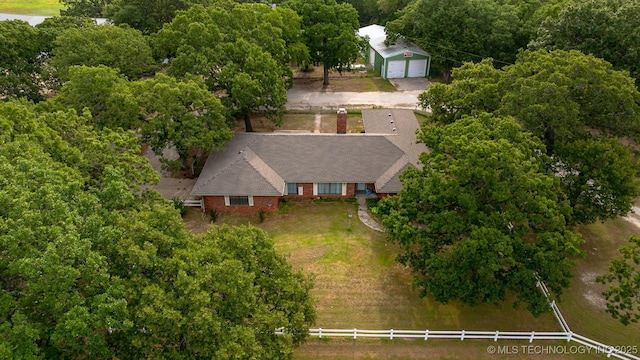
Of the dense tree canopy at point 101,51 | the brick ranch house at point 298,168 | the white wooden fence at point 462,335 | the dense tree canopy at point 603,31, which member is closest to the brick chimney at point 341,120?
the brick ranch house at point 298,168

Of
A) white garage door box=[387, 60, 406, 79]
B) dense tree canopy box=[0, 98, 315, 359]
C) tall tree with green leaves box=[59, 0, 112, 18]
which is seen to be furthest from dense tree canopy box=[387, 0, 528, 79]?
tall tree with green leaves box=[59, 0, 112, 18]

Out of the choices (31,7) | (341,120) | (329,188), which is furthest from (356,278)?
(31,7)

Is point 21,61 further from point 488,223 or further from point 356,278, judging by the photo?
point 488,223

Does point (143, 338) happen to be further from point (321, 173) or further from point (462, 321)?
point (321, 173)

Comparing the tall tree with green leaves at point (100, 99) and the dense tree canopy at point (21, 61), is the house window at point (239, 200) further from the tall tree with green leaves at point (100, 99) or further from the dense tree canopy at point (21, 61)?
the dense tree canopy at point (21, 61)

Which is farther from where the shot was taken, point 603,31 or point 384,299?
point 603,31

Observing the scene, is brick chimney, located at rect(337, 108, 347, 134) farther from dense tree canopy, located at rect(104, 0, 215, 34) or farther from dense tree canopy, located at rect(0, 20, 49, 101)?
dense tree canopy, located at rect(0, 20, 49, 101)
